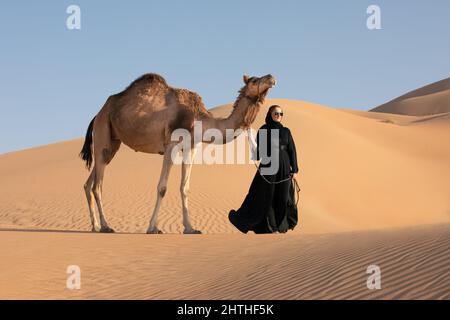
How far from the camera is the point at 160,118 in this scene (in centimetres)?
1239

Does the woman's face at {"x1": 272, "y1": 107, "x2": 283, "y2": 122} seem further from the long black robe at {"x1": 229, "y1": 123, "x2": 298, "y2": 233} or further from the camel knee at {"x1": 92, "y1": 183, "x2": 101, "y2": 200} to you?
the camel knee at {"x1": 92, "y1": 183, "x2": 101, "y2": 200}

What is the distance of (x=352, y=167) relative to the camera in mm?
27781

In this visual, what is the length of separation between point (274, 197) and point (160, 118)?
2790mm

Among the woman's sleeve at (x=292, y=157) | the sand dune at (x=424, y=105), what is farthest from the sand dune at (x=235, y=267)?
the sand dune at (x=424, y=105)

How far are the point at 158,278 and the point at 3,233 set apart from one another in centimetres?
606

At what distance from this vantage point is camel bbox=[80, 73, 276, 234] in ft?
39.4

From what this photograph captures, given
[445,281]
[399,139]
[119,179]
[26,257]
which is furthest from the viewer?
[399,139]

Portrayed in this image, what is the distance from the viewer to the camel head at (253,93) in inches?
451

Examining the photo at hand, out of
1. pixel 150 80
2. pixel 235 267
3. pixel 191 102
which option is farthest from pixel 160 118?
pixel 235 267

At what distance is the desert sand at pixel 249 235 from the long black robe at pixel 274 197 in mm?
582

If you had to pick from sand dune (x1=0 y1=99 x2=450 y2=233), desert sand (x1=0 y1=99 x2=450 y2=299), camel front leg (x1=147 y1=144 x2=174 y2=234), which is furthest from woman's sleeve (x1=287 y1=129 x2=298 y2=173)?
sand dune (x1=0 y1=99 x2=450 y2=233)

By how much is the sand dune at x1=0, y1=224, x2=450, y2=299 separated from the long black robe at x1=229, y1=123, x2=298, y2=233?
1.89 feet
